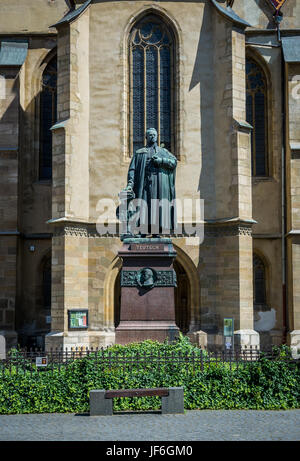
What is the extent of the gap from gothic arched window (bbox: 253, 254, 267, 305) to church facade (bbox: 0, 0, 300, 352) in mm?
54

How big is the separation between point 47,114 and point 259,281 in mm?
10477

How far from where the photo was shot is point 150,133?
14.9 meters

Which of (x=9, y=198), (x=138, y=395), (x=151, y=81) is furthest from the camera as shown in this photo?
(x=9, y=198)

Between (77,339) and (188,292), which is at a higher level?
(188,292)

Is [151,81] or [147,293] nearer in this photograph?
[147,293]

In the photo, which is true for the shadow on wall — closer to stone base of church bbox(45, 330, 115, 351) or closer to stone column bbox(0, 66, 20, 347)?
stone base of church bbox(45, 330, 115, 351)

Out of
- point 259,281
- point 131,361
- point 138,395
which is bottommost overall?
point 138,395

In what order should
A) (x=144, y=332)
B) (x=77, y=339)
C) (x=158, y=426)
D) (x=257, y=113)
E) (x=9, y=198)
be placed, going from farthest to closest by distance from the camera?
(x=257, y=113) → (x=9, y=198) → (x=77, y=339) → (x=144, y=332) → (x=158, y=426)

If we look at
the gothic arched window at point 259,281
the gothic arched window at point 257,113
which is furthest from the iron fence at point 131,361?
the gothic arched window at point 257,113

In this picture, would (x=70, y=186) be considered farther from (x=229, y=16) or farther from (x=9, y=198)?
(x=229, y=16)

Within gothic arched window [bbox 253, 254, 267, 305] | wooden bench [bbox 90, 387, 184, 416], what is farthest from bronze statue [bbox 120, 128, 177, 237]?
gothic arched window [bbox 253, 254, 267, 305]

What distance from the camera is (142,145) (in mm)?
23938

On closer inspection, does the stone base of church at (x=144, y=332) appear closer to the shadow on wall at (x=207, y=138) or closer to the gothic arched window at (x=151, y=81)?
the shadow on wall at (x=207, y=138)

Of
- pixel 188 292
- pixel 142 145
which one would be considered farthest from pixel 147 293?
pixel 142 145
